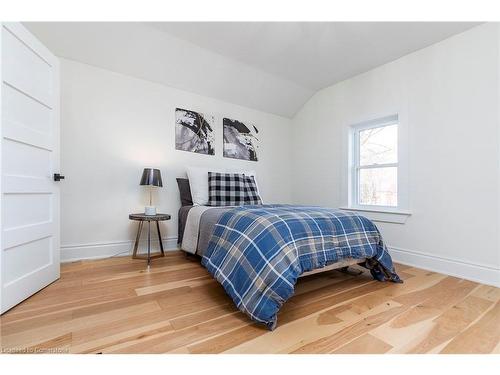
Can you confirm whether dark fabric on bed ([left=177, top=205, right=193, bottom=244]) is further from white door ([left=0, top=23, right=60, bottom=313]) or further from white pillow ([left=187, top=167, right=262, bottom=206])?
white door ([left=0, top=23, right=60, bottom=313])

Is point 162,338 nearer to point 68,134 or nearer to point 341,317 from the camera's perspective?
point 341,317

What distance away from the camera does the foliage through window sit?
2818 mm

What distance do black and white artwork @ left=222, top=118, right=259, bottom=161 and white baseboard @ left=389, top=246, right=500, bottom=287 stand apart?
2.24 meters

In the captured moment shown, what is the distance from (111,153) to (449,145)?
136 inches

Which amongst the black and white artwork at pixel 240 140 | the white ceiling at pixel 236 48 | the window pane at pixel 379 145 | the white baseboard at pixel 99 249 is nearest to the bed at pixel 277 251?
the white baseboard at pixel 99 249

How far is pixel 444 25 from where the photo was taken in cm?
214


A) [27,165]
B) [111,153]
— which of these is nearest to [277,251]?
[27,165]

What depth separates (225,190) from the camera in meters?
2.78

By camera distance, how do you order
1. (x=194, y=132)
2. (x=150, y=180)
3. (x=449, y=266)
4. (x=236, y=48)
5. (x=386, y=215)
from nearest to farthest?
(x=449, y=266)
(x=150, y=180)
(x=236, y=48)
(x=386, y=215)
(x=194, y=132)

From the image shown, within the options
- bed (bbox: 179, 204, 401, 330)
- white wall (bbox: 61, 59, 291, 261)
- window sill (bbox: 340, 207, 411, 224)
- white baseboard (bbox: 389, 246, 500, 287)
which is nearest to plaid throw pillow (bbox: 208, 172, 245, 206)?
white wall (bbox: 61, 59, 291, 261)

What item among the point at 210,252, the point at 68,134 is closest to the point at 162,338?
the point at 210,252

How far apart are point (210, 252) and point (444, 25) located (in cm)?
288

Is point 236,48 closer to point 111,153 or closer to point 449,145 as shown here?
point 111,153

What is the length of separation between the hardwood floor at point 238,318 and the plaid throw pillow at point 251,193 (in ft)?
3.58
